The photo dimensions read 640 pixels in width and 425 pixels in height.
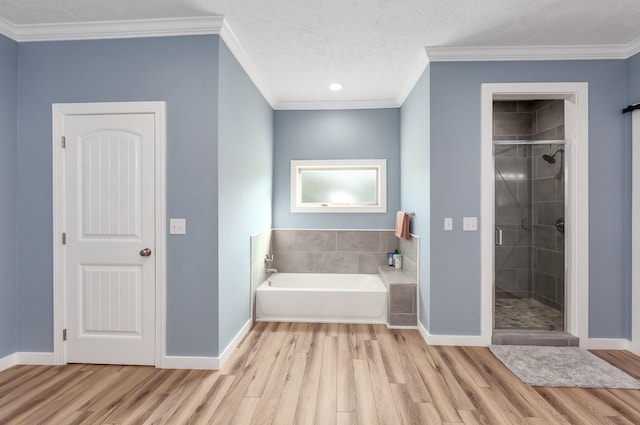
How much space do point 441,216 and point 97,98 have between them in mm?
3030

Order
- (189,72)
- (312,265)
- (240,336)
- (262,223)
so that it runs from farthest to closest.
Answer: (312,265)
(262,223)
(240,336)
(189,72)

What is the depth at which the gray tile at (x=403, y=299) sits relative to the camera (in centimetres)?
334

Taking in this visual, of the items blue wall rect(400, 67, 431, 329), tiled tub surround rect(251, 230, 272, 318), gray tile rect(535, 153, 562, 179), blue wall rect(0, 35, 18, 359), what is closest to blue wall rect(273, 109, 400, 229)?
blue wall rect(400, 67, 431, 329)

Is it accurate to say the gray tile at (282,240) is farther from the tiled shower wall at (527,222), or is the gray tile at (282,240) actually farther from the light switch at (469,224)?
the tiled shower wall at (527,222)

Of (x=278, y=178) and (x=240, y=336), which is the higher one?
(x=278, y=178)

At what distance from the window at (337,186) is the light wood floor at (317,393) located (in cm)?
213

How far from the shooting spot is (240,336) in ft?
9.82

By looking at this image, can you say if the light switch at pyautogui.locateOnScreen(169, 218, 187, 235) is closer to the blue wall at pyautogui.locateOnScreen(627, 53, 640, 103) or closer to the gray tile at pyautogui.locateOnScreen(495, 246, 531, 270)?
the gray tile at pyautogui.locateOnScreen(495, 246, 531, 270)

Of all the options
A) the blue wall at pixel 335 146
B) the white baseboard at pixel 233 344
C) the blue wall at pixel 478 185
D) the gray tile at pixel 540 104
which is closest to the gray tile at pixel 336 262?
the blue wall at pixel 335 146

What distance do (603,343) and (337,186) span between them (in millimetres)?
3219

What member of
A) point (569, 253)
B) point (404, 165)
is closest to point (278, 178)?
point (404, 165)

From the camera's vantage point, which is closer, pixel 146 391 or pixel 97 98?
pixel 146 391

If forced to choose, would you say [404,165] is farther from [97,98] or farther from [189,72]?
[97,98]

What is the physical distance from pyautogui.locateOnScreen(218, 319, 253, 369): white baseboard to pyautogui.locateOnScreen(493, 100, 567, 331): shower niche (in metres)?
2.48
